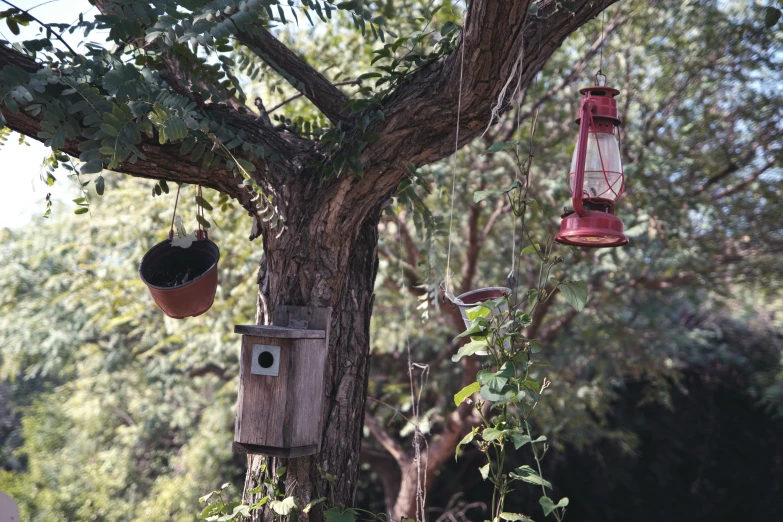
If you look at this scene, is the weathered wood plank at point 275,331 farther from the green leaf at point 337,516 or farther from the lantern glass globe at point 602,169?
the lantern glass globe at point 602,169

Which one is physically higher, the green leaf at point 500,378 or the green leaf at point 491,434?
the green leaf at point 500,378

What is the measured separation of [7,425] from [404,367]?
480 cm

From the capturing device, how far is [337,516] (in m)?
1.79

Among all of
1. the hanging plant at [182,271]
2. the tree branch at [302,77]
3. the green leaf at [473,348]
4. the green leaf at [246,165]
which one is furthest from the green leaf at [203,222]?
the green leaf at [473,348]

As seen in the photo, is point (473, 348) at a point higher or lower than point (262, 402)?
higher

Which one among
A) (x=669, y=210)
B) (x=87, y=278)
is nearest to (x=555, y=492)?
(x=669, y=210)

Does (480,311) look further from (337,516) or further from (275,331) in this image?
(337,516)

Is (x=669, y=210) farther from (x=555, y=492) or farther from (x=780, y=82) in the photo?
(x=555, y=492)

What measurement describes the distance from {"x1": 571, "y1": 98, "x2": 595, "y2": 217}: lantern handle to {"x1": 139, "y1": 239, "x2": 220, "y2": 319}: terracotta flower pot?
3.20 feet

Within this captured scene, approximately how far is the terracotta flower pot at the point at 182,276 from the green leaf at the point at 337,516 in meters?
0.64

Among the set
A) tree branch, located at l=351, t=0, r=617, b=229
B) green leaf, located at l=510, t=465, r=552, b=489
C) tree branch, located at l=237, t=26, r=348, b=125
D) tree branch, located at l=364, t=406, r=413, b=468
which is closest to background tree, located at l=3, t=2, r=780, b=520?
tree branch, located at l=364, t=406, r=413, b=468

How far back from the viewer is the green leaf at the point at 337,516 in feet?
5.83

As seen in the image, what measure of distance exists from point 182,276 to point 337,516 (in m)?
0.80

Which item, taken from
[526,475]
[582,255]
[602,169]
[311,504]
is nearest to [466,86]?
[602,169]
